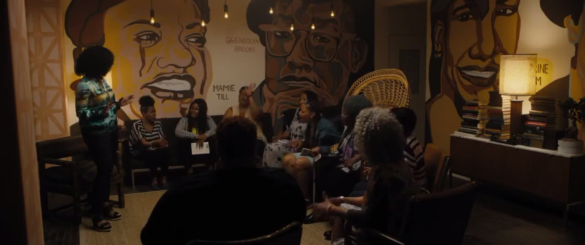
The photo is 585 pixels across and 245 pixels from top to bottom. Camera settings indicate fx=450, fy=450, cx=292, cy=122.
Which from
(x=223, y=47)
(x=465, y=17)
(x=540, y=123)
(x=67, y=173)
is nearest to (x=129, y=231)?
(x=67, y=173)

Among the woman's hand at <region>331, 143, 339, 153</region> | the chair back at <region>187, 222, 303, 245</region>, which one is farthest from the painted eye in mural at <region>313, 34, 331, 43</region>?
the chair back at <region>187, 222, 303, 245</region>

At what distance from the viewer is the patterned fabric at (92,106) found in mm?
3947

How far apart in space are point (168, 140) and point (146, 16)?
1.70 metres

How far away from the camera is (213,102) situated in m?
6.53

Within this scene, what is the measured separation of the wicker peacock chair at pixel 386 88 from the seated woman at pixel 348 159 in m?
0.53

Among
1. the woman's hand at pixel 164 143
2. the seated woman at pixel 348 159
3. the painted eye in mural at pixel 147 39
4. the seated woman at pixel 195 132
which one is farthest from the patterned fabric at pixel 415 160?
the painted eye in mural at pixel 147 39

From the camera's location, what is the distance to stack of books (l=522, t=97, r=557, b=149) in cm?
432

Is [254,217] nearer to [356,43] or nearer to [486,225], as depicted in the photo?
[486,225]

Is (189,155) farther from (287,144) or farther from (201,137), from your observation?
(287,144)

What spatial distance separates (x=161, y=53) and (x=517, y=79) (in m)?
4.42

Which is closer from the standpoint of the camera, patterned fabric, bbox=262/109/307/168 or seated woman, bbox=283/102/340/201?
seated woman, bbox=283/102/340/201

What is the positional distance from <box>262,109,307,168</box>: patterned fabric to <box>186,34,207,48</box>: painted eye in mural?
2088 mm

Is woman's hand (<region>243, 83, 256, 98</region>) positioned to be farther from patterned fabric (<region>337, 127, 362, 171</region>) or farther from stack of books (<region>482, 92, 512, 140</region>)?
stack of books (<region>482, 92, 512, 140</region>)

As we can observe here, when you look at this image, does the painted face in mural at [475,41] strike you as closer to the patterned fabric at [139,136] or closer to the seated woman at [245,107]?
the seated woman at [245,107]
